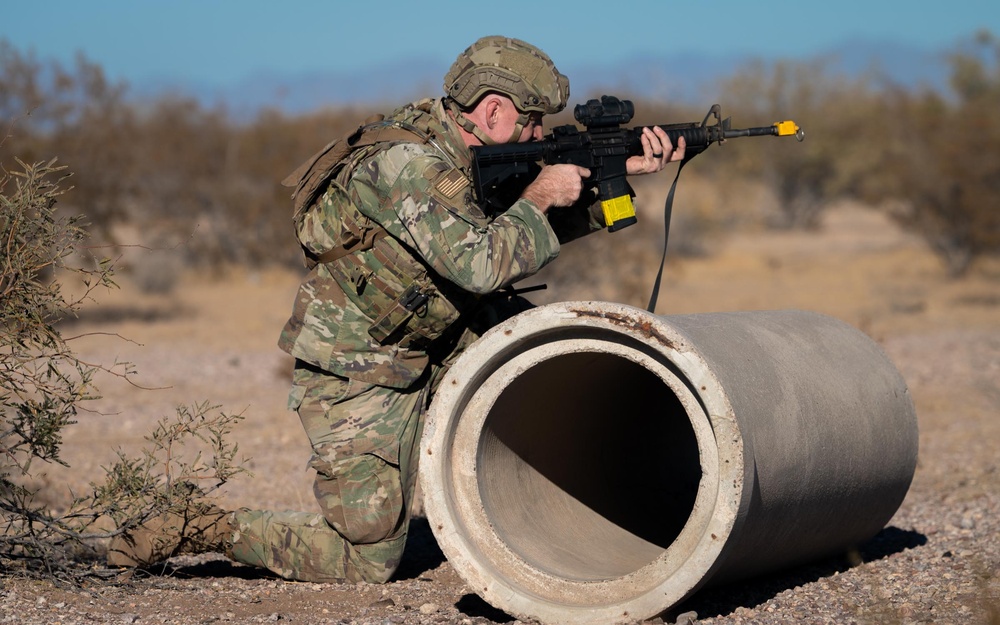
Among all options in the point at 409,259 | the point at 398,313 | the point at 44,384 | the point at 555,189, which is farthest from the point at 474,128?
the point at 44,384

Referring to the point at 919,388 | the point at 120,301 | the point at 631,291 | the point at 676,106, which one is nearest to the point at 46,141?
the point at 120,301

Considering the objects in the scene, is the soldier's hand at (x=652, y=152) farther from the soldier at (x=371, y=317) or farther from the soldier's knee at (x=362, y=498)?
the soldier's knee at (x=362, y=498)

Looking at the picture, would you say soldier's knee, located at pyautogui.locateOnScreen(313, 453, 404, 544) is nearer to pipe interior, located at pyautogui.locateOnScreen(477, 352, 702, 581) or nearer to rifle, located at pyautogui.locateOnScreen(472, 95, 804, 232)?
pipe interior, located at pyautogui.locateOnScreen(477, 352, 702, 581)

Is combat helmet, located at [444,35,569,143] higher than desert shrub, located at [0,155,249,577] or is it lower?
higher

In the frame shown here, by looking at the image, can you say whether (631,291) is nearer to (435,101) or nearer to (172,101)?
(435,101)

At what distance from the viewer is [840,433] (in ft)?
13.7

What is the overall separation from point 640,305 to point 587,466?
609 centimetres

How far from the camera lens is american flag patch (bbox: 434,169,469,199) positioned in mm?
4164

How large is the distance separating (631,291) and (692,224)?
974cm

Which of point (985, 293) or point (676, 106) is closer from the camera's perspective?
point (985, 293)

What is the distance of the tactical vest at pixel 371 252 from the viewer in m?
4.34

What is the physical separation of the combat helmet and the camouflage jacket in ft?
0.51

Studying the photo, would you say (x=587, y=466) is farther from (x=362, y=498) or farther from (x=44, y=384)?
(x=44, y=384)

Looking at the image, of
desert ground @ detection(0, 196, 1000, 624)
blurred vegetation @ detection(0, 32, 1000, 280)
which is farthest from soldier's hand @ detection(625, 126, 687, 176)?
blurred vegetation @ detection(0, 32, 1000, 280)
